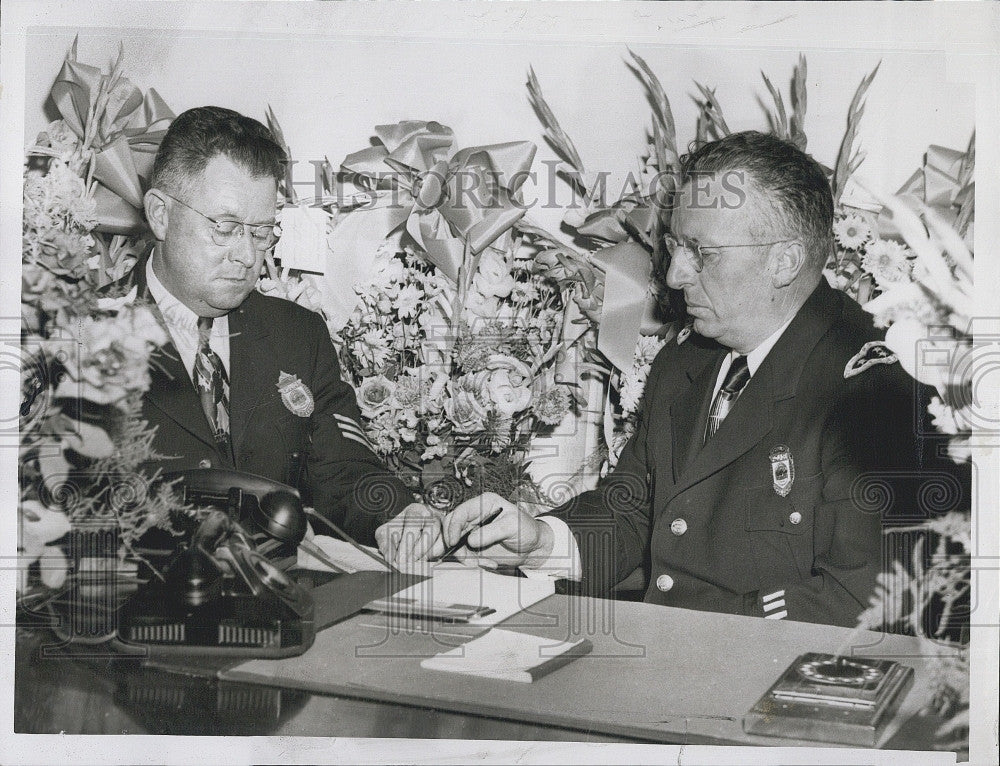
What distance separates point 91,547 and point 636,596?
154cm

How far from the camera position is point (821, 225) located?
250 cm

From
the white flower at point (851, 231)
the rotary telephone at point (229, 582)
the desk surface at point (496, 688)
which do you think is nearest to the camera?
the desk surface at point (496, 688)

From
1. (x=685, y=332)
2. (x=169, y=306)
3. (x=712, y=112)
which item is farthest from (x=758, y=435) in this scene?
(x=169, y=306)

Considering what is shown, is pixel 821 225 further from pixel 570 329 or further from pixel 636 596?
pixel 636 596

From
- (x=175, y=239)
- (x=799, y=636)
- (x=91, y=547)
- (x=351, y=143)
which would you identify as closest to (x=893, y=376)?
(x=799, y=636)

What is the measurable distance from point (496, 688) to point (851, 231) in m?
1.58

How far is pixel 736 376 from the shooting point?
2506 mm

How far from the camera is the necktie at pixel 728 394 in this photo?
8.19 ft

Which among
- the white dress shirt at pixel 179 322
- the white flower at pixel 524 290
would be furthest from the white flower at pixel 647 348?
the white dress shirt at pixel 179 322

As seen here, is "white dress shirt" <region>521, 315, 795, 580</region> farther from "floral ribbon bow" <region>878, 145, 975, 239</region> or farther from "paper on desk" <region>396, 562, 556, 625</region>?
"floral ribbon bow" <region>878, 145, 975, 239</region>

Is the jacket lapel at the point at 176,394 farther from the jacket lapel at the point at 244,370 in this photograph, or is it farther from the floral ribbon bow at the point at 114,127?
the floral ribbon bow at the point at 114,127

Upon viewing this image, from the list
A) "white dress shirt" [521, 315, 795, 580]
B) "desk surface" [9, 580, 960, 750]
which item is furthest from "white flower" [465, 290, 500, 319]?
"desk surface" [9, 580, 960, 750]

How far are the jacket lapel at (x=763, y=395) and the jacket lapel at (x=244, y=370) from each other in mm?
1195

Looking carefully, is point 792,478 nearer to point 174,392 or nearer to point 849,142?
point 849,142
